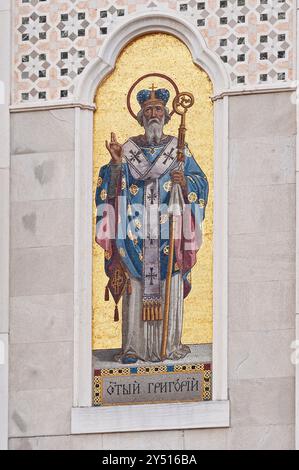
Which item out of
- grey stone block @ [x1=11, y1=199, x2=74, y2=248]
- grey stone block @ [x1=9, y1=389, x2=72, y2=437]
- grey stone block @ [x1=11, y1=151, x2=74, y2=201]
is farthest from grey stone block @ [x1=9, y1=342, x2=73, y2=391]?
grey stone block @ [x1=11, y1=151, x2=74, y2=201]

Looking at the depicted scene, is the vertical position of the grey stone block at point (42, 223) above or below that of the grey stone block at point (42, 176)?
below

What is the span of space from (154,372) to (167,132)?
1989 mm

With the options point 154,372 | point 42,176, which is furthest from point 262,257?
point 42,176

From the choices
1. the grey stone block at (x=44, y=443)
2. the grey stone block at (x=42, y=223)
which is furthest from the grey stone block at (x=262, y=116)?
the grey stone block at (x=44, y=443)

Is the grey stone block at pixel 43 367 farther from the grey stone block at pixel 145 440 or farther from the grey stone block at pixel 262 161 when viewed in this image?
the grey stone block at pixel 262 161

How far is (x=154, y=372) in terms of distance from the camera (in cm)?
2189

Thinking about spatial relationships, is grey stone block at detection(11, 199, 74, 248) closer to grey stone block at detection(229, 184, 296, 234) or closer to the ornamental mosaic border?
the ornamental mosaic border

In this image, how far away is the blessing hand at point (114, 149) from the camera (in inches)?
878

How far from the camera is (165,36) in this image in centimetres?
2245

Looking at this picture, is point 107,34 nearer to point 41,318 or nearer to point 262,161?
point 262,161

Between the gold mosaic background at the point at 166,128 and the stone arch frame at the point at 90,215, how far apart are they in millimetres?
67

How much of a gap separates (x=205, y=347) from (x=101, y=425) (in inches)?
41.1

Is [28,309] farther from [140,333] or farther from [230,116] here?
[230,116]

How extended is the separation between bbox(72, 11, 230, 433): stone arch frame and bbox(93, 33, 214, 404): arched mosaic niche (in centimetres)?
6
